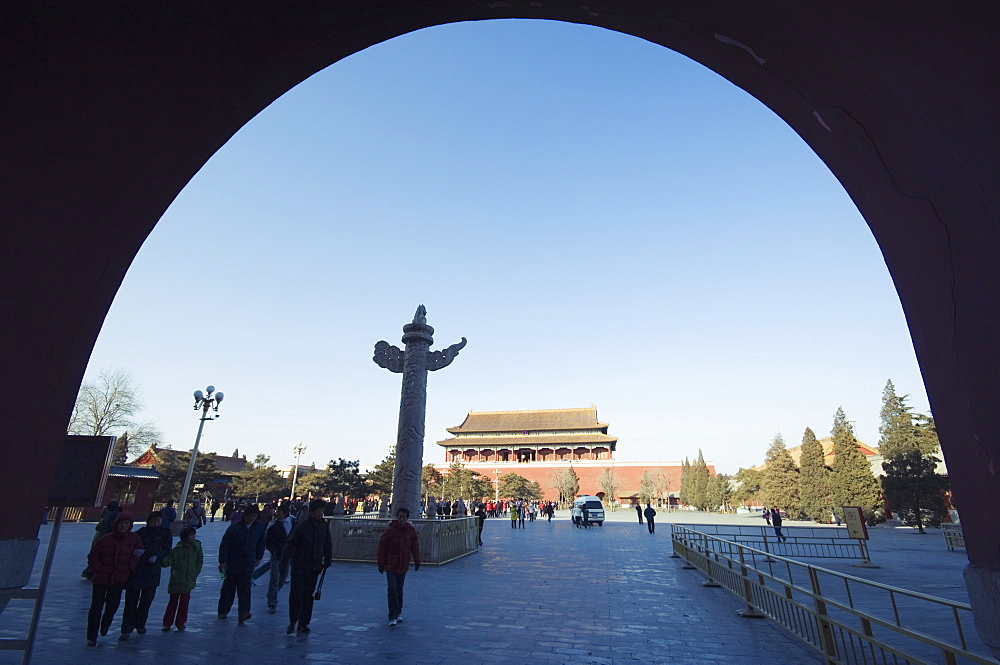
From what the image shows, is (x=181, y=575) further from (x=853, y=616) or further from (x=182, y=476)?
(x=182, y=476)

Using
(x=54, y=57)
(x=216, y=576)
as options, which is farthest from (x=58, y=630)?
(x=54, y=57)

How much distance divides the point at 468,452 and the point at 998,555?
5683cm

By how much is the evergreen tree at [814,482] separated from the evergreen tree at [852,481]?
74cm

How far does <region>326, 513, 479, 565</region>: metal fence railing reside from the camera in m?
11.4

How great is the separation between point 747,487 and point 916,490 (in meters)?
21.0

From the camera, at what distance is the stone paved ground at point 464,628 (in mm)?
4930

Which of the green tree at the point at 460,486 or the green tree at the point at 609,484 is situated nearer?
the green tree at the point at 460,486

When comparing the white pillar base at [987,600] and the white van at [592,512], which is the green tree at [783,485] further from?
the white pillar base at [987,600]

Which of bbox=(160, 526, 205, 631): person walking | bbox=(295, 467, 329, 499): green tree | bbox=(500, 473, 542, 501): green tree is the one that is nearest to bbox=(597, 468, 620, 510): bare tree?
bbox=(500, 473, 542, 501): green tree

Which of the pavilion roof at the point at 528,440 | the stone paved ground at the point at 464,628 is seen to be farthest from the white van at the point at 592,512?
the pavilion roof at the point at 528,440

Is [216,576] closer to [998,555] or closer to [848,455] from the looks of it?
[998,555]

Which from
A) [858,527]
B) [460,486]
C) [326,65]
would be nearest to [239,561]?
[326,65]

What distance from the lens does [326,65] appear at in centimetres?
370

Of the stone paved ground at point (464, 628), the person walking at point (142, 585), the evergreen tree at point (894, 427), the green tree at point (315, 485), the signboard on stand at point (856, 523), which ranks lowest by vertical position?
the stone paved ground at point (464, 628)
